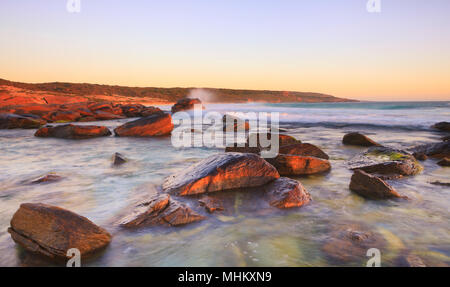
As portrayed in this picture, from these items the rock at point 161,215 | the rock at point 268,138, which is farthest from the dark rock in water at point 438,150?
the rock at point 161,215

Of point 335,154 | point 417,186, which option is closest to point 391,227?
point 417,186

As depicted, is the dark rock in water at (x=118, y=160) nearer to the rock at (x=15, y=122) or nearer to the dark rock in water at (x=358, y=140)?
the dark rock in water at (x=358, y=140)

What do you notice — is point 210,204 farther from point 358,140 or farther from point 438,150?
point 358,140

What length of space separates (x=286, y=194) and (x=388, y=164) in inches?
110

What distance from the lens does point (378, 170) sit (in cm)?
521

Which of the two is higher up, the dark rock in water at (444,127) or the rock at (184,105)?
the rock at (184,105)

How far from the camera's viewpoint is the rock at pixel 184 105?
33375mm

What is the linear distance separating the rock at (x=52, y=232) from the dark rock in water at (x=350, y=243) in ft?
7.25

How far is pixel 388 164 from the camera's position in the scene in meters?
5.21

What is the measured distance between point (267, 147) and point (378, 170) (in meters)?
2.40

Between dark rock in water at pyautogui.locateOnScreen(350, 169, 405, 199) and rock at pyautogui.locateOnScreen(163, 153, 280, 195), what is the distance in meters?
1.28

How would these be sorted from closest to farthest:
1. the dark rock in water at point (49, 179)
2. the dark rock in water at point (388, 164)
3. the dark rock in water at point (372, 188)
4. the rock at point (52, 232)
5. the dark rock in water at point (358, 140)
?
the rock at point (52, 232) → the dark rock in water at point (372, 188) → the dark rock in water at point (49, 179) → the dark rock in water at point (388, 164) → the dark rock in water at point (358, 140)

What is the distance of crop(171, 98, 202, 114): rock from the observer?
109 feet

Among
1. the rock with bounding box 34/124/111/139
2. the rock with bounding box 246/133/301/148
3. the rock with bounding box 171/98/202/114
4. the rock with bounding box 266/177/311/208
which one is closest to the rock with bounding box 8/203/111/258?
the rock with bounding box 266/177/311/208
